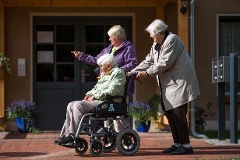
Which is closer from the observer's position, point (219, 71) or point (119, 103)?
point (119, 103)

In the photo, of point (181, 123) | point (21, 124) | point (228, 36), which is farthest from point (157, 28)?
point (228, 36)

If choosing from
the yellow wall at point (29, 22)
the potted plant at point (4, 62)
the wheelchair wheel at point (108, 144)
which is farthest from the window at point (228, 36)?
the wheelchair wheel at point (108, 144)

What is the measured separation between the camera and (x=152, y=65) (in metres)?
8.09

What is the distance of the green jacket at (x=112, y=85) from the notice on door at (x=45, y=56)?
4859 millimetres

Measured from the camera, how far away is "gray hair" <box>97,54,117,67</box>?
7.91m

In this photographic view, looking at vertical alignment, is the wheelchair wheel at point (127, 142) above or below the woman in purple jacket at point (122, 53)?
below

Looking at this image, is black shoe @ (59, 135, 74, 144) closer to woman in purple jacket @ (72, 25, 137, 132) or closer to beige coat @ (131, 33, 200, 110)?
woman in purple jacket @ (72, 25, 137, 132)

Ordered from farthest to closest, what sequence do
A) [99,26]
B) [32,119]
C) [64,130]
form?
[99,26], [32,119], [64,130]

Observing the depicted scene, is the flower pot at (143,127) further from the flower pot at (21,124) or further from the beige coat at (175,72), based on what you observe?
the beige coat at (175,72)

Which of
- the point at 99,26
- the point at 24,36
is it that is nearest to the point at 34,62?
the point at 24,36

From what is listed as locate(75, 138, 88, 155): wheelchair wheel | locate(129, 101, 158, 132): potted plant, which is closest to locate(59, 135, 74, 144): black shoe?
locate(75, 138, 88, 155): wheelchair wheel

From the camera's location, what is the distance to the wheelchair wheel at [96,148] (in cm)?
777

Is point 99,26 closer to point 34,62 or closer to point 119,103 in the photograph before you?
point 34,62

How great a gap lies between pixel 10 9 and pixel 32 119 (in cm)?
232
